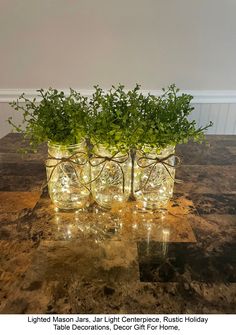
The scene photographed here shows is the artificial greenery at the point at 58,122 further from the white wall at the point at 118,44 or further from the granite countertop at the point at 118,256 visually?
the white wall at the point at 118,44

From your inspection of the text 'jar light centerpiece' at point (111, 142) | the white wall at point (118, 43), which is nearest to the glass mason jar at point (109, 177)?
the text 'jar light centerpiece' at point (111, 142)

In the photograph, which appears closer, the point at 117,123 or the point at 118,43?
the point at 117,123

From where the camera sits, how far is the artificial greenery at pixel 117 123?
0.72 meters

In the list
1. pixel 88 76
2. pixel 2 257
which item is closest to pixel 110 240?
pixel 2 257

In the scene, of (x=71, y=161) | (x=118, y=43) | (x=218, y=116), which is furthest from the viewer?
(x=218, y=116)

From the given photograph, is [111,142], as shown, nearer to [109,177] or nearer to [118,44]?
[109,177]

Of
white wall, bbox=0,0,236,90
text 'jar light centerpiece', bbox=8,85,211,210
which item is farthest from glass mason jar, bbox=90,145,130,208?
white wall, bbox=0,0,236,90

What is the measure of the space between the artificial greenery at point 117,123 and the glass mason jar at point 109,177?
4cm

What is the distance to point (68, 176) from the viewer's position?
32.9 inches

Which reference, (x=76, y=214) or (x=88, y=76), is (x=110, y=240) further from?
(x=88, y=76)

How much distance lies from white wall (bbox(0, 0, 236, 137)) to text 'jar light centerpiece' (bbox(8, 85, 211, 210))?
1.23 meters

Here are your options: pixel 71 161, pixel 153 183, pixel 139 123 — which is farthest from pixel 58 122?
pixel 153 183

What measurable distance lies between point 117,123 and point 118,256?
333 millimetres

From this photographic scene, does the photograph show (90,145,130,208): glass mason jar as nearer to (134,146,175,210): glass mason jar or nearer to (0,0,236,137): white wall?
(134,146,175,210): glass mason jar
